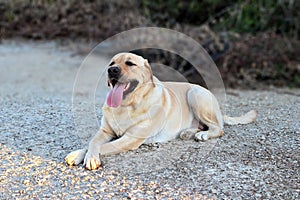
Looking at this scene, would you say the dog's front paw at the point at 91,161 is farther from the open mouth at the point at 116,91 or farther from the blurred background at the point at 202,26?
the blurred background at the point at 202,26

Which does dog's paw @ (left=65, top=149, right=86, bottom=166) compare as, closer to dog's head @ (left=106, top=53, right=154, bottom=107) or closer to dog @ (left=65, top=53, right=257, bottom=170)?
dog @ (left=65, top=53, right=257, bottom=170)

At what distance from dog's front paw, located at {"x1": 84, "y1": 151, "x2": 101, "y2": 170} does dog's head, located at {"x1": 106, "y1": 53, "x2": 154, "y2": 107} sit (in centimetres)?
48

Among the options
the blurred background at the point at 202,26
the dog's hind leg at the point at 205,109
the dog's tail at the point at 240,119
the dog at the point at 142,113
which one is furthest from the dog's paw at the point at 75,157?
the blurred background at the point at 202,26

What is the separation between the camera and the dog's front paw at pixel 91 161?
366cm

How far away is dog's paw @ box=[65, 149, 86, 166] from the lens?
3766 millimetres

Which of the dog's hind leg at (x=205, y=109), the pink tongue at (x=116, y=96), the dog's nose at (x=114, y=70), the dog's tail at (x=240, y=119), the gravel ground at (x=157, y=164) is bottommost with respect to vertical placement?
the gravel ground at (x=157, y=164)

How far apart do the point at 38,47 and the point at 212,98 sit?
803 centimetres

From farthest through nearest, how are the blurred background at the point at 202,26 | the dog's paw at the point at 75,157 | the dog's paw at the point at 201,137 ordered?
the blurred background at the point at 202,26, the dog's paw at the point at 201,137, the dog's paw at the point at 75,157

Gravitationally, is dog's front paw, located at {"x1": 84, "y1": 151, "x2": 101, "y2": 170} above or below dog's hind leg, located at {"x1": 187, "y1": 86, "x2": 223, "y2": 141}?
below

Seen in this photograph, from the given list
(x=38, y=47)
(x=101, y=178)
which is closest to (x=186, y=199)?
(x=101, y=178)

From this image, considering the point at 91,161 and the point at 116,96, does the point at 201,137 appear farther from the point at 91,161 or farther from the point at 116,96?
the point at 91,161

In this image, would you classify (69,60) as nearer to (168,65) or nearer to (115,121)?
(168,65)

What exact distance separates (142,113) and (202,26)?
22.3 ft

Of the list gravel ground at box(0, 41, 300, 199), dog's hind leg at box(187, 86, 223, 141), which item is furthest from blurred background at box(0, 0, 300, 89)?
dog's hind leg at box(187, 86, 223, 141)
